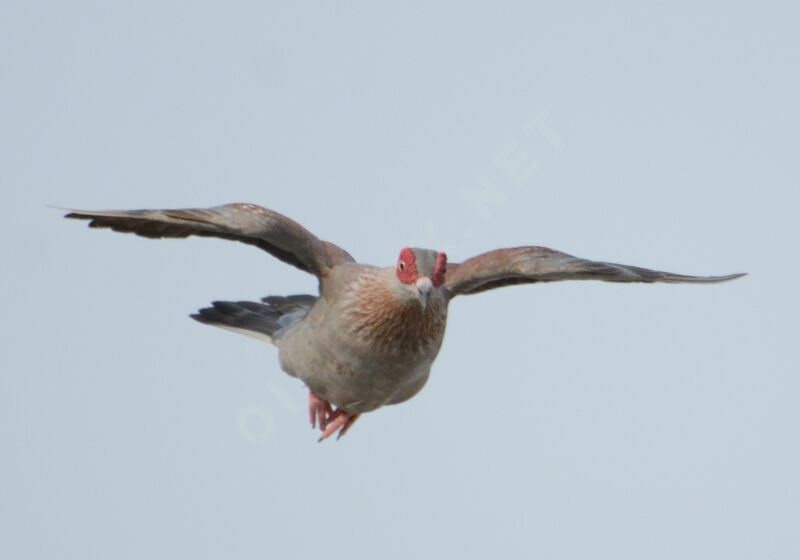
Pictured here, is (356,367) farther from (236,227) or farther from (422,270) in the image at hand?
(236,227)

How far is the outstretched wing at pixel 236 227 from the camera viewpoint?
1185 centimetres

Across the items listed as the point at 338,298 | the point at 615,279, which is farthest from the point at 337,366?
the point at 615,279

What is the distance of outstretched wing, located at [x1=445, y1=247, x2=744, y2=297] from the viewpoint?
12531 mm

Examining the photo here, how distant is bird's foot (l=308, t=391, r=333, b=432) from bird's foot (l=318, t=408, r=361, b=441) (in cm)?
10

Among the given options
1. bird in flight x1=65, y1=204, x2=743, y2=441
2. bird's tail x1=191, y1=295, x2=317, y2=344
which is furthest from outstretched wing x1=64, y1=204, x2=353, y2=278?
bird's tail x1=191, y1=295, x2=317, y2=344

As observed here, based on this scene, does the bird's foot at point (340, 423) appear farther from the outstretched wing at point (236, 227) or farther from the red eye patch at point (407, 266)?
the red eye patch at point (407, 266)

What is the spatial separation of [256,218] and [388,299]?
116 cm

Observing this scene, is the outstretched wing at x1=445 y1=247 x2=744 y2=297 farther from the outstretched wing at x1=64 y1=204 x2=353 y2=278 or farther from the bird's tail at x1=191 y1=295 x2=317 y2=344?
the bird's tail at x1=191 y1=295 x2=317 y2=344

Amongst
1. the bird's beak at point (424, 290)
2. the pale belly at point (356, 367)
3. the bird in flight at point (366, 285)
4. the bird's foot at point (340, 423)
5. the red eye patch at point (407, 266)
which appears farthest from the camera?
the bird's foot at point (340, 423)

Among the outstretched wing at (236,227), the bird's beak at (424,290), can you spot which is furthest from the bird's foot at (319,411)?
the bird's beak at (424,290)

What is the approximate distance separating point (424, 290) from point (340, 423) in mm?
2698

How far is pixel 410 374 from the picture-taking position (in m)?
12.7

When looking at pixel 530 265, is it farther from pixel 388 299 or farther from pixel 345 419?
pixel 345 419

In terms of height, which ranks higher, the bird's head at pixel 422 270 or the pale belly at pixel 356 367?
the bird's head at pixel 422 270
